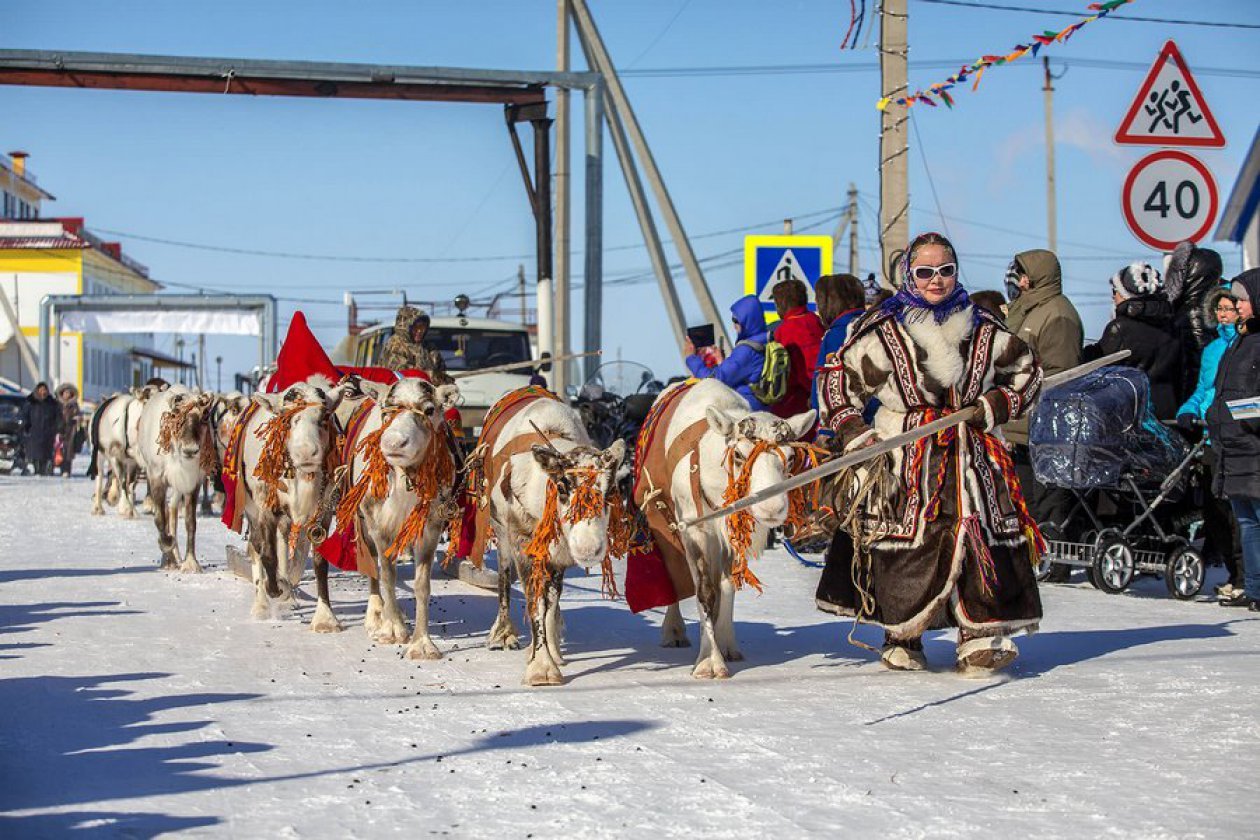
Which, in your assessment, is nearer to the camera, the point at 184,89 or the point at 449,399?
the point at 449,399

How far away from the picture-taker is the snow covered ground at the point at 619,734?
5102 millimetres

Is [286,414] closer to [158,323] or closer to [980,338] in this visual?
[980,338]

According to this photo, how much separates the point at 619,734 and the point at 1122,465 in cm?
557

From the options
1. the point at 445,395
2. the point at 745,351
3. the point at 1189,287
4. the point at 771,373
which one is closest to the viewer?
the point at 445,395

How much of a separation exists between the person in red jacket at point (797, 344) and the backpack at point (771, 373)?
6.9 inches

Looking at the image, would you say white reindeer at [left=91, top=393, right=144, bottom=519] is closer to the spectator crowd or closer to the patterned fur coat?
the spectator crowd

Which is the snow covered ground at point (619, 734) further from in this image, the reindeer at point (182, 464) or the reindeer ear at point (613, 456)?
the reindeer at point (182, 464)

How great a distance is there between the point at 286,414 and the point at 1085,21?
5.43m

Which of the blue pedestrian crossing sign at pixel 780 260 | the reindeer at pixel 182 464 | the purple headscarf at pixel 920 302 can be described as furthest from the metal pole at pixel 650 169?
the purple headscarf at pixel 920 302

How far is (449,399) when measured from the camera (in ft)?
29.9

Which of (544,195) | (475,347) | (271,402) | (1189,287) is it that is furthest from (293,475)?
(544,195)

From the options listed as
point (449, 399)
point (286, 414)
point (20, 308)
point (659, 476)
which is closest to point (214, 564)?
point (286, 414)

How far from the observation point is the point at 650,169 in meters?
24.5

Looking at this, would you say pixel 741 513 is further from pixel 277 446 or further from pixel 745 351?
pixel 277 446
